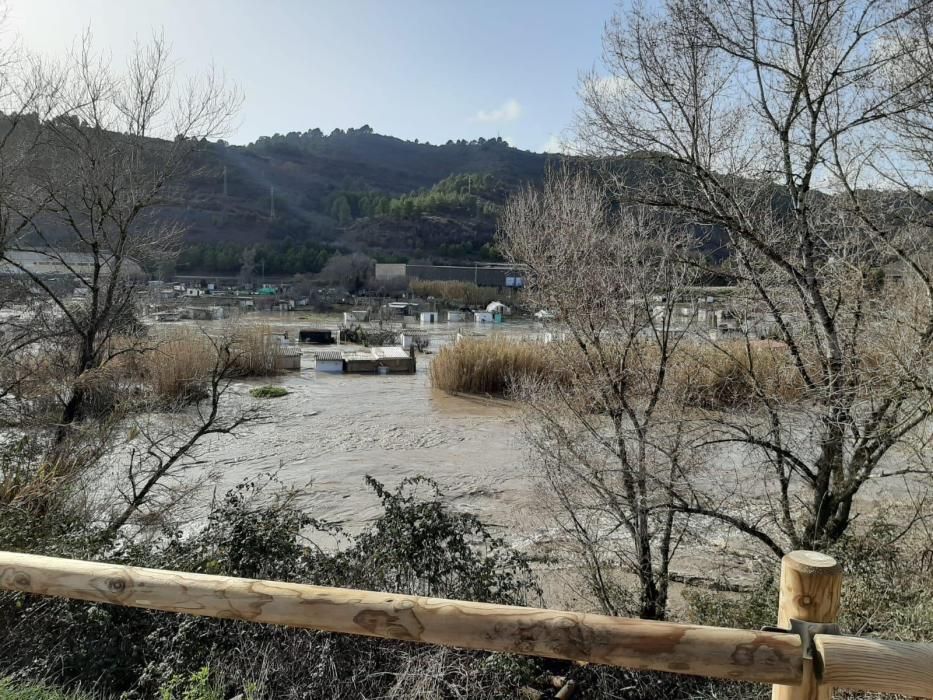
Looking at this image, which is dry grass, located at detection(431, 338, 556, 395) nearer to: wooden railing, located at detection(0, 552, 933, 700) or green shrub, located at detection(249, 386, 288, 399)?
green shrub, located at detection(249, 386, 288, 399)

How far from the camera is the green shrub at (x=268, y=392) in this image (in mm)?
11633

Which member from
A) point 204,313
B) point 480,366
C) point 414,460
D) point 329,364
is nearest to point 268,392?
point 329,364

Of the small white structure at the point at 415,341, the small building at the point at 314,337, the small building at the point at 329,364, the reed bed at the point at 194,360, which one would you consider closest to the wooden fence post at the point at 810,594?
the reed bed at the point at 194,360

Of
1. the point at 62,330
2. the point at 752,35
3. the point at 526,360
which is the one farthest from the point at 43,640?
the point at 526,360

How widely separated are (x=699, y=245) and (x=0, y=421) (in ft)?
20.0

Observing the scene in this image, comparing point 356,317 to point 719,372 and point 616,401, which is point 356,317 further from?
point 616,401

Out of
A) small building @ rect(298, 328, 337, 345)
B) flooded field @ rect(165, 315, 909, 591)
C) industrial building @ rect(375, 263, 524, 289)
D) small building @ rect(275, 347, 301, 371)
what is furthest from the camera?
industrial building @ rect(375, 263, 524, 289)

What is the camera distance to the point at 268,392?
38.6ft

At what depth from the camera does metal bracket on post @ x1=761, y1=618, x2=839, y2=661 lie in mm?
1625

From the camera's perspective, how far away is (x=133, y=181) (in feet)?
24.0

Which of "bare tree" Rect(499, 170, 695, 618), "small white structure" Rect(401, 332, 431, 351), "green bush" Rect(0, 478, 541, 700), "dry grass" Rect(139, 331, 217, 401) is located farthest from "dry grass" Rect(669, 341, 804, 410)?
"small white structure" Rect(401, 332, 431, 351)

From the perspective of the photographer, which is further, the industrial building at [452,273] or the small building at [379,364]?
the industrial building at [452,273]

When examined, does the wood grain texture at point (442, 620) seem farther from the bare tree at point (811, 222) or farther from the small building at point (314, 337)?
the small building at point (314, 337)

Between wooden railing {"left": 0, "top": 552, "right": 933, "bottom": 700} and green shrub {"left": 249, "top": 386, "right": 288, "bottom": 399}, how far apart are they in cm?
999
